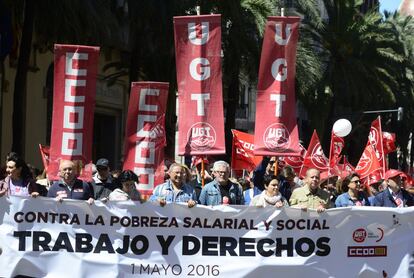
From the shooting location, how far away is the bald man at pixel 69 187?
8.51 metres

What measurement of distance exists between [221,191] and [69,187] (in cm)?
160

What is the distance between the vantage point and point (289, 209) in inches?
340

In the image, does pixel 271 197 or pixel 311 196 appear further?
pixel 311 196

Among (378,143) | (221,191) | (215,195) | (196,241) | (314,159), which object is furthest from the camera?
(378,143)

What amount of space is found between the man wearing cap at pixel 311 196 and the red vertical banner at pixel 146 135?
2.00 meters

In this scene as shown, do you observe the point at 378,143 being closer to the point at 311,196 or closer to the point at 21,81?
the point at 21,81

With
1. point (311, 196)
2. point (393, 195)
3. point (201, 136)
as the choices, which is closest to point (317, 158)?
point (393, 195)

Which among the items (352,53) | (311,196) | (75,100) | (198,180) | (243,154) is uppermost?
(352,53)

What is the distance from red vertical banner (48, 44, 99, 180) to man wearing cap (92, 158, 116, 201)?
0.26 metres

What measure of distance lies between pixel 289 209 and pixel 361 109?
31991 millimetres

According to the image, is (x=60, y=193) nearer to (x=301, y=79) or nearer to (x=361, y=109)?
(x=301, y=79)

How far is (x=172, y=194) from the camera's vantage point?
9.01 meters

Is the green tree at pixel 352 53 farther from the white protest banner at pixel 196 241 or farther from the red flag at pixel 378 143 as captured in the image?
the white protest banner at pixel 196 241

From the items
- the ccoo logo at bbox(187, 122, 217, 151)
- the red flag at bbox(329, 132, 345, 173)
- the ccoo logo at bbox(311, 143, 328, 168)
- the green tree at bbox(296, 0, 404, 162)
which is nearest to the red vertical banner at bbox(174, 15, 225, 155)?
the ccoo logo at bbox(187, 122, 217, 151)
